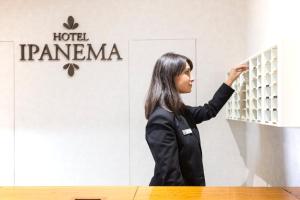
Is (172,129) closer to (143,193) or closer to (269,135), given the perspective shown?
(143,193)

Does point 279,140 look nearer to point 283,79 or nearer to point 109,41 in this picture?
point 283,79

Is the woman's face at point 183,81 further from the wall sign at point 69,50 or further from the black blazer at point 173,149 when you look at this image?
the wall sign at point 69,50

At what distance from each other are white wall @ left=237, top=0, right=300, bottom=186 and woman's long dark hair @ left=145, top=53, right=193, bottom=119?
1.85 feet

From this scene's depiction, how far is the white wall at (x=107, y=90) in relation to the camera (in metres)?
3.18

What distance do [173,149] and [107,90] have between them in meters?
1.41

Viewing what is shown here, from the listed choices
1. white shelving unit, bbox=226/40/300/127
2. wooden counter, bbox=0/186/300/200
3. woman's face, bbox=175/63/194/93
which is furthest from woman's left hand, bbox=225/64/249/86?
wooden counter, bbox=0/186/300/200

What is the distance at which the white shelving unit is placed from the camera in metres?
1.53

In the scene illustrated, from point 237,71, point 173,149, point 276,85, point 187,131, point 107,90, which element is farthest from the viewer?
point 107,90

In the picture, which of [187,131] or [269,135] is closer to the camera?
[187,131]

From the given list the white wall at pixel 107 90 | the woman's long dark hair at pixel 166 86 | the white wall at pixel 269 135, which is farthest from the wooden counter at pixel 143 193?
the white wall at pixel 107 90

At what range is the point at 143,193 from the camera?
162cm

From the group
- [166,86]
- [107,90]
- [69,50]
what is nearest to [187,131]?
[166,86]

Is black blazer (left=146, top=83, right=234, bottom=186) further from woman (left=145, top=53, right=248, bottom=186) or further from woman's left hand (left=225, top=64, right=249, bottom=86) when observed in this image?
woman's left hand (left=225, top=64, right=249, bottom=86)

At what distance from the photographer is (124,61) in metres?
3.23
